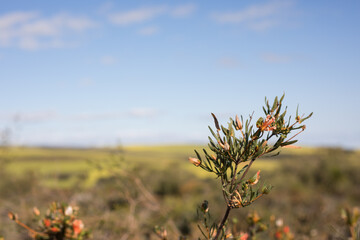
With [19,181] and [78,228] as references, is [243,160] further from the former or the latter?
[19,181]

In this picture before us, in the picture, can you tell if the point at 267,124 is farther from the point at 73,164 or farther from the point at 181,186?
the point at 73,164

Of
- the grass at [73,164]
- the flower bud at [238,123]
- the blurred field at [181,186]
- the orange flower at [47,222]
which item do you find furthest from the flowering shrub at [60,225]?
the blurred field at [181,186]

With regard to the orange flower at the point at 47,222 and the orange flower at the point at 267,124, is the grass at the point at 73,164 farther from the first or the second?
the orange flower at the point at 47,222

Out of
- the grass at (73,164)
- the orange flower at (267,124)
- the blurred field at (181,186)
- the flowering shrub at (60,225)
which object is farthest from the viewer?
the blurred field at (181,186)

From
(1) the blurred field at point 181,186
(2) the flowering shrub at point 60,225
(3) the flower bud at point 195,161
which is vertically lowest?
(1) the blurred field at point 181,186

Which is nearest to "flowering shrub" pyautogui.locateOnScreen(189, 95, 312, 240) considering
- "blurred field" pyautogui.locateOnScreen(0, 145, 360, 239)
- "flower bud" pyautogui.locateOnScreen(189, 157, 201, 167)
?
"flower bud" pyautogui.locateOnScreen(189, 157, 201, 167)

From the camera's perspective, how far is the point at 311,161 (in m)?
24.0

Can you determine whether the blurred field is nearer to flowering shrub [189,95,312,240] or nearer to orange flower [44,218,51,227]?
orange flower [44,218,51,227]

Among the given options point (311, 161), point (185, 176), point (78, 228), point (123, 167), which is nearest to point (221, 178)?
point (78, 228)

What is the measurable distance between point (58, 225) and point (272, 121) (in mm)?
1529

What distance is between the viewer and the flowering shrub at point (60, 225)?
2236 millimetres

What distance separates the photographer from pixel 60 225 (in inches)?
88.7

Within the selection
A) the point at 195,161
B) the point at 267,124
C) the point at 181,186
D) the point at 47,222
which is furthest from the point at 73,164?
the point at 267,124

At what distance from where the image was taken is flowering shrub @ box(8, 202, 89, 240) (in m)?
2.24
